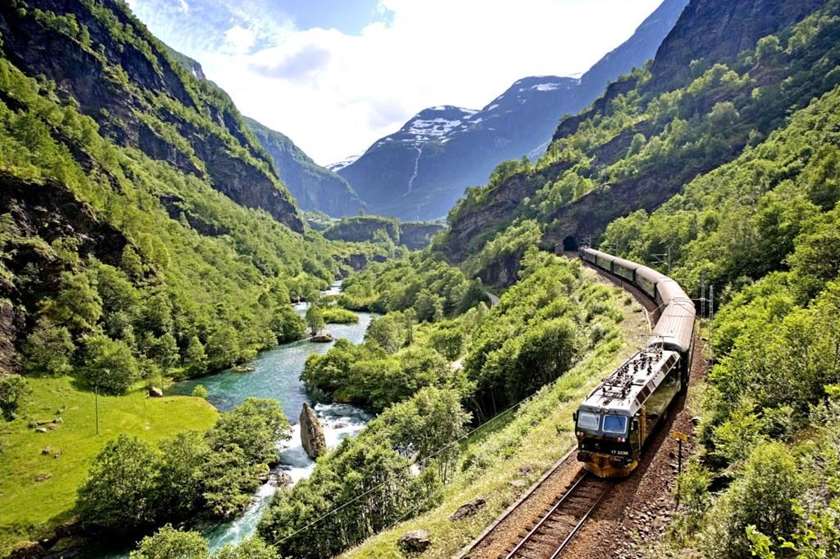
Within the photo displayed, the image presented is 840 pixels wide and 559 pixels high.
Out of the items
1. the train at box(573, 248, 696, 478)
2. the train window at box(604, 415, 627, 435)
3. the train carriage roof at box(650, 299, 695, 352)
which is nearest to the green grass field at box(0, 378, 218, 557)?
the train at box(573, 248, 696, 478)

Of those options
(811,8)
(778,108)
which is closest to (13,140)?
(778,108)

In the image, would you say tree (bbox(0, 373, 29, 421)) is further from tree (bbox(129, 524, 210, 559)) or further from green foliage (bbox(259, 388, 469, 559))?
green foliage (bbox(259, 388, 469, 559))

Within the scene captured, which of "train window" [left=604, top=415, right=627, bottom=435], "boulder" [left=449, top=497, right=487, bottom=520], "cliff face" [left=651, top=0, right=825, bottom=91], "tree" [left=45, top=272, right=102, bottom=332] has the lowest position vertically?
"boulder" [left=449, top=497, right=487, bottom=520]

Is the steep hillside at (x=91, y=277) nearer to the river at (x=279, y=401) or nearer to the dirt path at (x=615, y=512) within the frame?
the river at (x=279, y=401)

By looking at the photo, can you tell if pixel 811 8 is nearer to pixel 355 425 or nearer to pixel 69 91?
pixel 355 425

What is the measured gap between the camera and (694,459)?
20406mm

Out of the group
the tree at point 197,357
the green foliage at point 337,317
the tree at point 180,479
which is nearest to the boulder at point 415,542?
the tree at point 180,479

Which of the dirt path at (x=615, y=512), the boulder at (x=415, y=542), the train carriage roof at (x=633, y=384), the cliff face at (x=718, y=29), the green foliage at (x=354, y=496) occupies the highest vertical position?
the cliff face at (x=718, y=29)

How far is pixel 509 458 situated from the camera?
2834 centimetres

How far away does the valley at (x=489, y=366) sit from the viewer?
1861 centimetres

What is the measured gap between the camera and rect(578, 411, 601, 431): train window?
66.2 feet

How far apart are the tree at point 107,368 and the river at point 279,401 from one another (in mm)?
9482

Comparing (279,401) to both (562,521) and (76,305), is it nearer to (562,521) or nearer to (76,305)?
(76,305)

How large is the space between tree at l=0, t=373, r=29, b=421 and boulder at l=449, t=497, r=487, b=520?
232 feet
